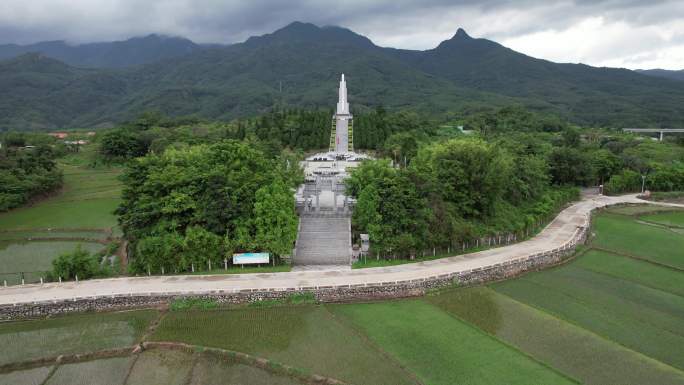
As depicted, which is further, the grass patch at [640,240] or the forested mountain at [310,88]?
the forested mountain at [310,88]

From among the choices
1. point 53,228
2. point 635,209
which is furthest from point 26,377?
point 635,209

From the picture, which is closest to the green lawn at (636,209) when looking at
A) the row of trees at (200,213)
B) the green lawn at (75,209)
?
the row of trees at (200,213)

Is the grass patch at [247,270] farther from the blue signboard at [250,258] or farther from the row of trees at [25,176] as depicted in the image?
the row of trees at [25,176]

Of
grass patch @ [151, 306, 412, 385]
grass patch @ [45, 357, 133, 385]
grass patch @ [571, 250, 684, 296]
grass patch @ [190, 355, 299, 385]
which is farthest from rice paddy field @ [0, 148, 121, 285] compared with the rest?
grass patch @ [571, 250, 684, 296]

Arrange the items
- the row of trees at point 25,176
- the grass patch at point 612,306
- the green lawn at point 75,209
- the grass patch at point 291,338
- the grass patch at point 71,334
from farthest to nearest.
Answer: the row of trees at point 25,176
the green lawn at point 75,209
the grass patch at point 612,306
the grass patch at point 71,334
the grass patch at point 291,338

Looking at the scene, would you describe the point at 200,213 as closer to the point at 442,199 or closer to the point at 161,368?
the point at 161,368

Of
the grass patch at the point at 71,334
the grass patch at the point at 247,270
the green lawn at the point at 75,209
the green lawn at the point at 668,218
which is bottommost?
the grass patch at the point at 71,334

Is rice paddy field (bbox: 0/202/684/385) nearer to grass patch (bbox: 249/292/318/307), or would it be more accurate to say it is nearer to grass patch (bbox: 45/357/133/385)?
grass patch (bbox: 45/357/133/385)
